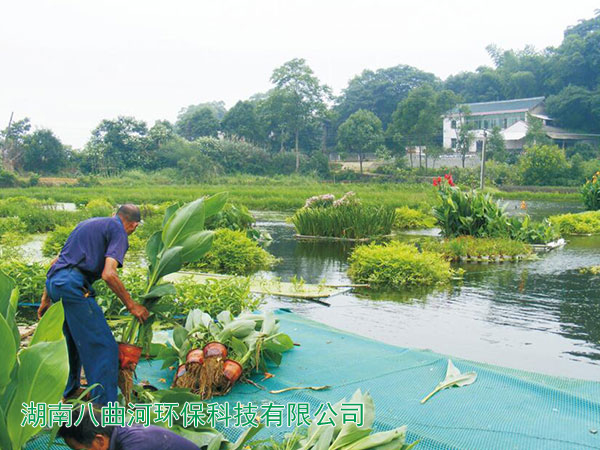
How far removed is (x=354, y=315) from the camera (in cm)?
692

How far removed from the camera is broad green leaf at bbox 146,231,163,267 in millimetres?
3762

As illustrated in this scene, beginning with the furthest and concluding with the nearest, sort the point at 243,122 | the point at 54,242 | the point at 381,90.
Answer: the point at 381,90, the point at 243,122, the point at 54,242

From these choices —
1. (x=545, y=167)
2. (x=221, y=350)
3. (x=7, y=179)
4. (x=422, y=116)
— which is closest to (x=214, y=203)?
(x=221, y=350)

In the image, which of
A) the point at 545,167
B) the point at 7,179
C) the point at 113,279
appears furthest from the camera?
the point at 545,167

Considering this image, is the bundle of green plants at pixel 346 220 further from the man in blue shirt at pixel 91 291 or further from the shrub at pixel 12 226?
the man in blue shirt at pixel 91 291

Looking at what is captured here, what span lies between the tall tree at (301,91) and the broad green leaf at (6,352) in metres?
49.3

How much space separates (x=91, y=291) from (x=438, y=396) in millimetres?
2328

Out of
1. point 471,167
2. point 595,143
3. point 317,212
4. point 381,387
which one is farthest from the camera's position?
point 595,143

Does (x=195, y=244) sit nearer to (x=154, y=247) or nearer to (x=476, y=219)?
(x=154, y=247)

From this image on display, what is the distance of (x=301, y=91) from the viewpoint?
171ft

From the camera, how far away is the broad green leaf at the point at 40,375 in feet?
6.70

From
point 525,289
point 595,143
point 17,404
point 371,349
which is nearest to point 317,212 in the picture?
point 525,289

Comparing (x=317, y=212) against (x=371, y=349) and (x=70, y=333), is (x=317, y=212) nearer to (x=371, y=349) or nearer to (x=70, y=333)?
(x=371, y=349)

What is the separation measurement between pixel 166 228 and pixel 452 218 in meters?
10.0
